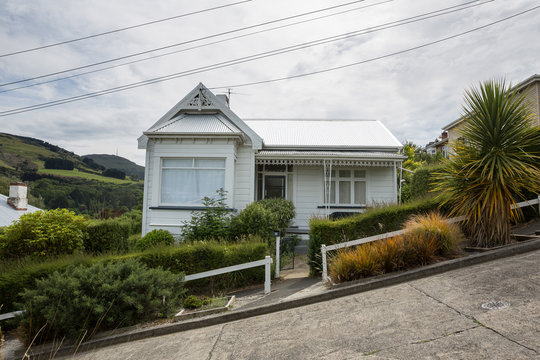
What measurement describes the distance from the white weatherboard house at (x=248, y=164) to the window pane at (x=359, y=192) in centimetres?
4

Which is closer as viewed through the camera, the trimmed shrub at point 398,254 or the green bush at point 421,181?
the trimmed shrub at point 398,254

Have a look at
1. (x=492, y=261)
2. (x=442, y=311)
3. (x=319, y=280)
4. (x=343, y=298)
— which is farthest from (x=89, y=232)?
(x=492, y=261)

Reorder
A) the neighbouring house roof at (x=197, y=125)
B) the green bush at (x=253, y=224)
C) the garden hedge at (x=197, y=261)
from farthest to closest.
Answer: the neighbouring house roof at (x=197, y=125) → the green bush at (x=253, y=224) → the garden hedge at (x=197, y=261)

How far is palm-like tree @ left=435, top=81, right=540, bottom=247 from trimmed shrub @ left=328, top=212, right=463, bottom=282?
969mm

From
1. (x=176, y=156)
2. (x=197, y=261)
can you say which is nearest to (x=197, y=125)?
(x=176, y=156)

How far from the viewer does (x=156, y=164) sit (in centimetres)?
1176

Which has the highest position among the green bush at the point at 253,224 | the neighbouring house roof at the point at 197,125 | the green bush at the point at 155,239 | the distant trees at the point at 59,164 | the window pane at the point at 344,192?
the distant trees at the point at 59,164

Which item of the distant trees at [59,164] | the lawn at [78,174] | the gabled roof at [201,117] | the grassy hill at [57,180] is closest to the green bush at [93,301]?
the gabled roof at [201,117]

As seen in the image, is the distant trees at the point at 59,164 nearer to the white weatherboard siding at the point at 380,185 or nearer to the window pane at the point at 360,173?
the window pane at the point at 360,173

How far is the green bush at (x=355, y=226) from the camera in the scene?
8086 mm

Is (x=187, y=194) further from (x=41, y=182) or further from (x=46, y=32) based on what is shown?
(x=41, y=182)

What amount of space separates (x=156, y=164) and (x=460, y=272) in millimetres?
9919

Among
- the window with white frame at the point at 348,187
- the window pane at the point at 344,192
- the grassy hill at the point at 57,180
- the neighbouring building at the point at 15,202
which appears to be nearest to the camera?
the window with white frame at the point at 348,187

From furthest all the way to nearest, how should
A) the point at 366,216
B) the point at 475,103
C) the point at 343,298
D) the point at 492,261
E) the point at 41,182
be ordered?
the point at 41,182, the point at 366,216, the point at 475,103, the point at 492,261, the point at 343,298
